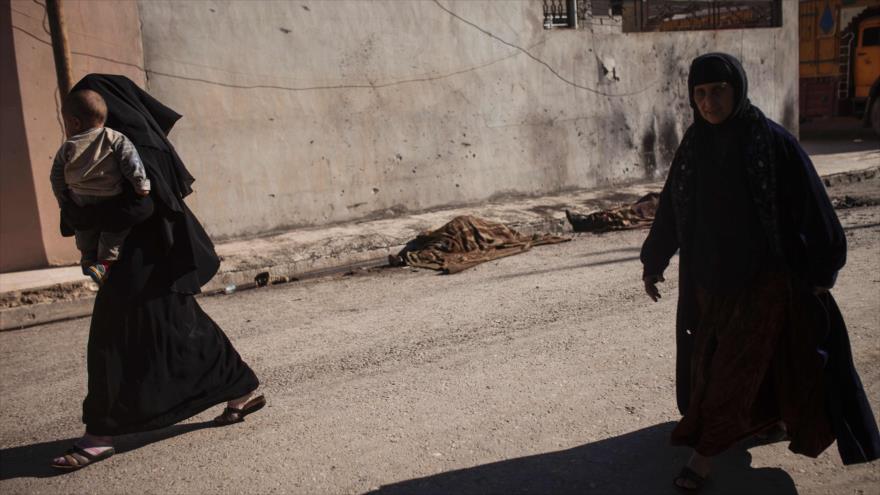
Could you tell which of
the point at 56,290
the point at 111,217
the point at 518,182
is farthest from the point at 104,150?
the point at 518,182

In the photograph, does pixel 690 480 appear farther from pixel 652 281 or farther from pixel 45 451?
pixel 45 451

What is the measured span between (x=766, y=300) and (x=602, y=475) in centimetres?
96

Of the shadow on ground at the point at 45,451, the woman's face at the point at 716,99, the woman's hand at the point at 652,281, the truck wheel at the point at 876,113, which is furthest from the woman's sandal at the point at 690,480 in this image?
the truck wheel at the point at 876,113

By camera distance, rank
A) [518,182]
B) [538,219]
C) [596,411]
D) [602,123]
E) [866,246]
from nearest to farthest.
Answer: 1. [596,411]
2. [866,246]
3. [538,219]
4. [518,182]
5. [602,123]

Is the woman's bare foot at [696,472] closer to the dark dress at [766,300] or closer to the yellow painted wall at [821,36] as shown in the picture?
the dark dress at [766,300]

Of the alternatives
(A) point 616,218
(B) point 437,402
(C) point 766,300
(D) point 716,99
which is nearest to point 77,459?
(B) point 437,402

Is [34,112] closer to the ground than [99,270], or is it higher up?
higher up

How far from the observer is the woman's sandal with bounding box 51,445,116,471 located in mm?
3668

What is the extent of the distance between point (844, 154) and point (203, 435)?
45.6ft

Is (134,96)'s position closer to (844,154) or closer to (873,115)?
(844,154)

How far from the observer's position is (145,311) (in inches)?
147

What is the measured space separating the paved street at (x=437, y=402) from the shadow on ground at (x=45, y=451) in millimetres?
12

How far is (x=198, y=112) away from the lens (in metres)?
8.30

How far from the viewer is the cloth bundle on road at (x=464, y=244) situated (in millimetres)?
7883
